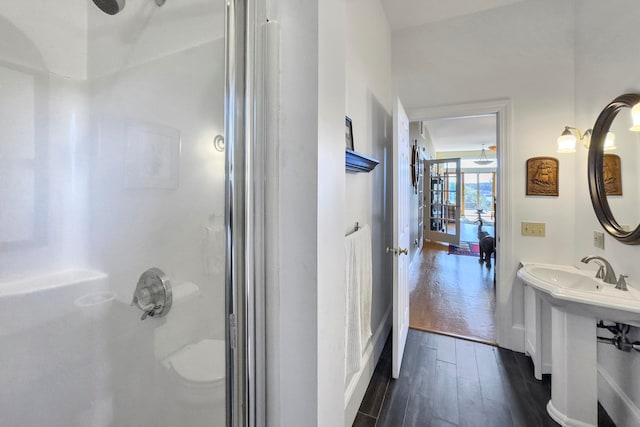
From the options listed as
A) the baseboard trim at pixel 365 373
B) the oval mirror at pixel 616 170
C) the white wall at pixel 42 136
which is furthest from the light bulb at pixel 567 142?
the white wall at pixel 42 136

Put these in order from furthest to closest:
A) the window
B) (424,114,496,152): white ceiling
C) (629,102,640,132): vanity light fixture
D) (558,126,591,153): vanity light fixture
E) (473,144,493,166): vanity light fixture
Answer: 1. the window
2. (473,144,493,166): vanity light fixture
3. (424,114,496,152): white ceiling
4. (558,126,591,153): vanity light fixture
5. (629,102,640,132): vanity light fixture

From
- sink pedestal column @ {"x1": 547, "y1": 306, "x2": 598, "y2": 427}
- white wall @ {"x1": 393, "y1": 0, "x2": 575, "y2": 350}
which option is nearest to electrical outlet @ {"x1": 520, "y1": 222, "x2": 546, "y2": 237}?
white wall @ {"x1": 393, "y1": 0, "x2": 575, "y2": 350}

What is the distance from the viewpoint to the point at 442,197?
21.5 feet

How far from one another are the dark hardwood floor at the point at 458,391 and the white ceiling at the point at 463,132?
3325 millimetres

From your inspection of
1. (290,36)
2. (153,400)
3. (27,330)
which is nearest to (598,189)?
(290,36)

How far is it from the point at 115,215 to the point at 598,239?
2.76m

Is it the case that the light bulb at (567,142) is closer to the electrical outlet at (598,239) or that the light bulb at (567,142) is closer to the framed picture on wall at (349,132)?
the electrical outlet at (598,239)

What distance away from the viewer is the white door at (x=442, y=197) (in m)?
6.38

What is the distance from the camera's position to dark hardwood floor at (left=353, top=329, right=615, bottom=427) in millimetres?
1535

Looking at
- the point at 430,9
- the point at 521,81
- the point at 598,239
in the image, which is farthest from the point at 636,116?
the point at 430,9

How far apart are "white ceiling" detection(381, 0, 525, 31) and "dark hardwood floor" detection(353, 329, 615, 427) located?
2.89 meters

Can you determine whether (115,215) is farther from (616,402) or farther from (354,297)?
(616,402)

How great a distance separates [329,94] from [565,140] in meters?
2.13

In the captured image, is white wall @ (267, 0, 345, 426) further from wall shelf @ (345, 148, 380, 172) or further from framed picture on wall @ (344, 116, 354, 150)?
framed picture on wall @ (344, 116, 354, 150)
